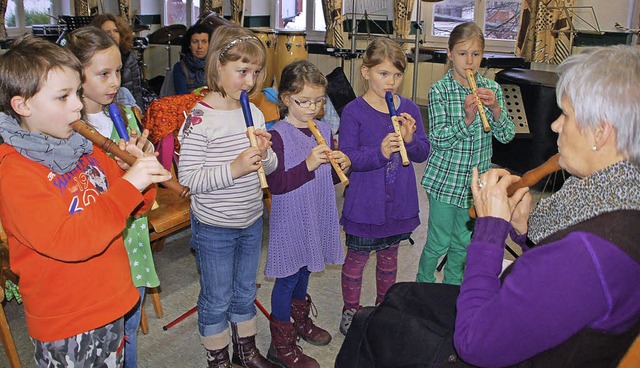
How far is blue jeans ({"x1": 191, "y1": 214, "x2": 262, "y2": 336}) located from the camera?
1.86 meters

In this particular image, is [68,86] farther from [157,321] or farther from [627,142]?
[157,321]

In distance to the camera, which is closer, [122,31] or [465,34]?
[465,34]

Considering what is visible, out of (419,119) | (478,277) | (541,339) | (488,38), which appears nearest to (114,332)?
(478,277)

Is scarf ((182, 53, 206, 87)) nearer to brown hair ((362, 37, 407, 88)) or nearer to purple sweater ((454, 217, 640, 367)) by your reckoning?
brown hair ((362, 37, 407, 88))

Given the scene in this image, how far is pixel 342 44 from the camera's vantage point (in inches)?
268

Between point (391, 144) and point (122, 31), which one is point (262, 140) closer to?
point (391, 144)

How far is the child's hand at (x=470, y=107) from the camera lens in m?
2.13

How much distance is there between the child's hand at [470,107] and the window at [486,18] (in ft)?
13.6

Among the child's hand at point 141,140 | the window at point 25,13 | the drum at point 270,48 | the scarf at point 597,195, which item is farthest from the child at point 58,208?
the window at point 25,13

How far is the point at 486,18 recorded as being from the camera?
20.3ft

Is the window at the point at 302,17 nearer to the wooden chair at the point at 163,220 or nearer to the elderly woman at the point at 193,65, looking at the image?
the elderly woman at the point at 193,65

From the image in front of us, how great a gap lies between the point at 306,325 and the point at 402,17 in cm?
477

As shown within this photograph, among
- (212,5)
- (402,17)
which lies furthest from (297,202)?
(212,5)

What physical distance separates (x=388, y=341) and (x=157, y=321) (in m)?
1.54
